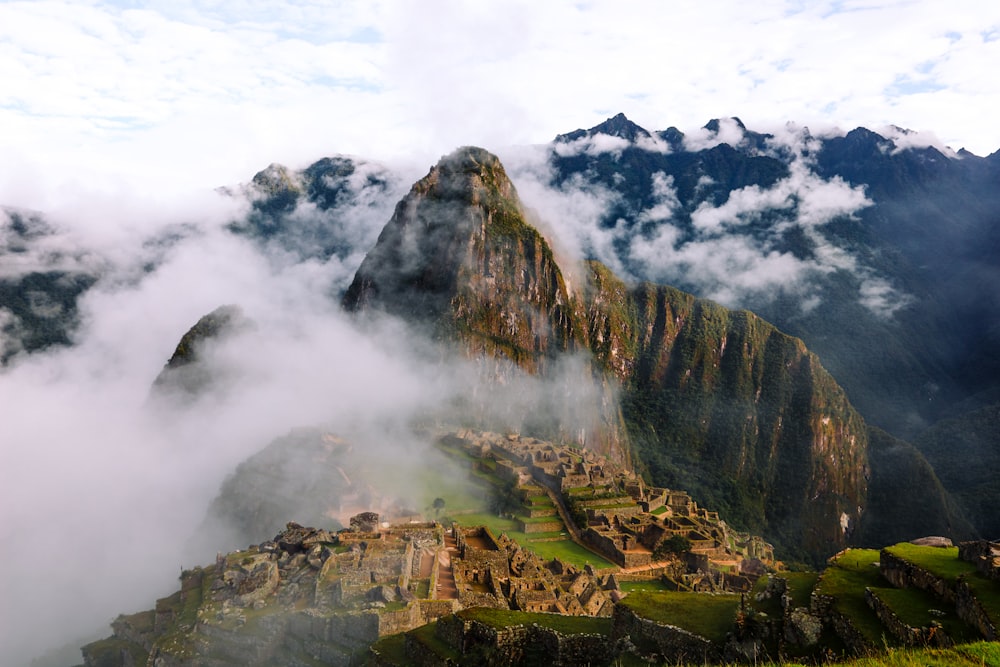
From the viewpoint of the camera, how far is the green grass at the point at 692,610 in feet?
42.0

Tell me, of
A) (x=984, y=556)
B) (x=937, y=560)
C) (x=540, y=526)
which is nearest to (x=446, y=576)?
(x=937, y=560)

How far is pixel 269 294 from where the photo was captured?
196 meters

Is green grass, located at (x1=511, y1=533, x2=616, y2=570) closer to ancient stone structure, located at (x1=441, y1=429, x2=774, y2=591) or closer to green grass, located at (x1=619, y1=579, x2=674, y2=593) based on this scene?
ancient stone structure, located at (x1=441, y1=429, x2=774, y2=591)

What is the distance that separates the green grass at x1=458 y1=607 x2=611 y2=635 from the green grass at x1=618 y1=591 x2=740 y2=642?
1027 millimetres

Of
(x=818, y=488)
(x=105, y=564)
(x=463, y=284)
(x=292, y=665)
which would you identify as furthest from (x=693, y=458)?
(x=292, y=665)

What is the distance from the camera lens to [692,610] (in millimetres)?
13961

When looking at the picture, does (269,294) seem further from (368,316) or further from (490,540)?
(490,540)

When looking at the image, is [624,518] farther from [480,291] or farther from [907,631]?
[480,291]

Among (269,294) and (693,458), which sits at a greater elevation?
(269,294)

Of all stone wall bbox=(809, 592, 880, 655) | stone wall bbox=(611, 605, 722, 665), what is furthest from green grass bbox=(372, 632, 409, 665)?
stone wall bbox=(809, 592, 880, 655)

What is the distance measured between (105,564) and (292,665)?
162ft

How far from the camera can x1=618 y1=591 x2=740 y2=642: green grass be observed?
42.0 ft

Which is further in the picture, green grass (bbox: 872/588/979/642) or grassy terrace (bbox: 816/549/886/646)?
grassy terrace (bbox: 816/549/886/646)

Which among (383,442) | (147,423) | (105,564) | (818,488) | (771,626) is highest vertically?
(771,626)
